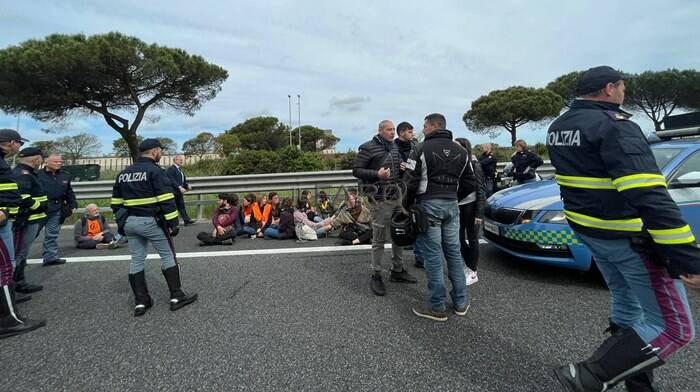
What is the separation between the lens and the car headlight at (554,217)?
350cm

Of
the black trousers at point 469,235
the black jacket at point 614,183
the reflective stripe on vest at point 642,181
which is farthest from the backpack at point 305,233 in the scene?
the reflective stripe on vest at point 642,181

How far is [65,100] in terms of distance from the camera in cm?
1822

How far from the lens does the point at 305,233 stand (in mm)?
6262

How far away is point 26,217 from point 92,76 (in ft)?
59.7

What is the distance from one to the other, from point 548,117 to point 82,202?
3819 centimetres

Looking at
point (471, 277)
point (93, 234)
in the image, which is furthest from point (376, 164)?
point (93, 234)

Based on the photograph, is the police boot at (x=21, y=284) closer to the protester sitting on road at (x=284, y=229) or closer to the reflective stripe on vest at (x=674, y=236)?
the protester sitting on road at (x=284, y=229)

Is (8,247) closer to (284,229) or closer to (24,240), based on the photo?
(24,240)

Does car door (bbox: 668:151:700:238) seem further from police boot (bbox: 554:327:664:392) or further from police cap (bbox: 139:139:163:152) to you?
police cap (bbox: 139:139:163:152)

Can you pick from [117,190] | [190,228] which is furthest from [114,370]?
[190,228]

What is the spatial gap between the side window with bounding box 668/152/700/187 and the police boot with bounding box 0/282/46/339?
6156mm

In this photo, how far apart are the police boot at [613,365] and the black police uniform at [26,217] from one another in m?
5.34

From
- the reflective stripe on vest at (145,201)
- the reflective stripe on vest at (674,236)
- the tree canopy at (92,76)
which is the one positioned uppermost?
the tree canopy at (92,76)

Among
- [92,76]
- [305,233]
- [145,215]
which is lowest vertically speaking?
[305,233]
